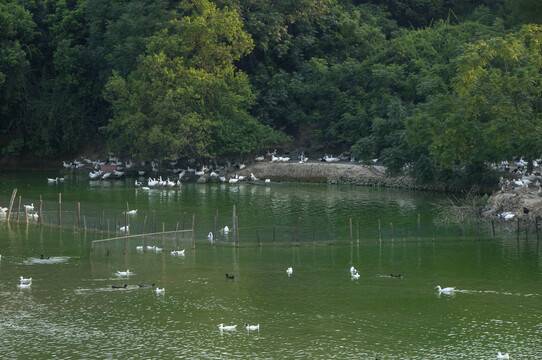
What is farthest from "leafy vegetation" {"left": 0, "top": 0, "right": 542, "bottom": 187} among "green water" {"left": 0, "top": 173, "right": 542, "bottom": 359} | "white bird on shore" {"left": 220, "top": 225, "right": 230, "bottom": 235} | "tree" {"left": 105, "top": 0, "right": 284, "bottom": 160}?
"white bird on shore" {"left": 220, "top": 225, "right": 230, "bottom": 235}

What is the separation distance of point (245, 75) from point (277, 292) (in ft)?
116

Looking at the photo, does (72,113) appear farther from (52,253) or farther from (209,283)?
(209,283)

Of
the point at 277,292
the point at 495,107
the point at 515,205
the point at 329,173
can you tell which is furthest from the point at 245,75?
the point at 277,292

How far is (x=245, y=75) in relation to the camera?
208 ft

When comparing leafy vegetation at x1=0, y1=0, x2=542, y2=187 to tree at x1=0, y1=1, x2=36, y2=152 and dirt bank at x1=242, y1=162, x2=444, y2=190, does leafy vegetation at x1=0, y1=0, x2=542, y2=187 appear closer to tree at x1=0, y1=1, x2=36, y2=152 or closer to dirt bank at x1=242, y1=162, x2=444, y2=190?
tree at x1=0, y1=1, x2=36, y2=152

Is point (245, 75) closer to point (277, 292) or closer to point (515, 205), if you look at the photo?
point (515, 205)

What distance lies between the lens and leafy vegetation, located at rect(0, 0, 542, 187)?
58094mm

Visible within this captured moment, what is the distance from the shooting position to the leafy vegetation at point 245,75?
5809 cm

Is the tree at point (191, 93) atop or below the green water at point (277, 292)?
atop

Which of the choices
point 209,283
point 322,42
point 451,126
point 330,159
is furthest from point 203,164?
point 209,283

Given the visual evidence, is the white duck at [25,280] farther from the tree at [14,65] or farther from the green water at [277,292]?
→ the tree at [14,65]

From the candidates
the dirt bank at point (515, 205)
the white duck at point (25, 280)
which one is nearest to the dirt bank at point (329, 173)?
the dirt bank at point (515, 205)

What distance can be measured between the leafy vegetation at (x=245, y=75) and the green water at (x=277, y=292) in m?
12.1

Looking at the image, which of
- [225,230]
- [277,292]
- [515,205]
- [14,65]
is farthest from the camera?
[14,65]
